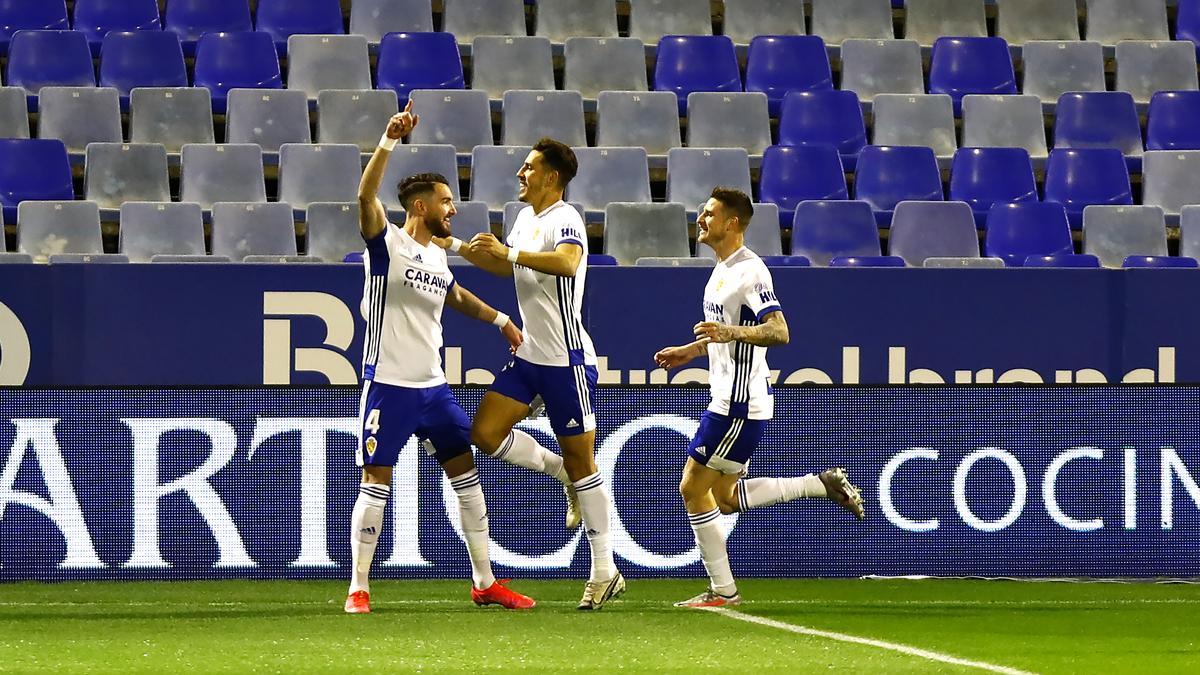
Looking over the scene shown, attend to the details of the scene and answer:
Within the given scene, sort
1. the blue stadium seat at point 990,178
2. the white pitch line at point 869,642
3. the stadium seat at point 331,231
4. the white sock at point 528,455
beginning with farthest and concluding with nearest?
the blue stadium seat at point 990,178 → the stadium seat at point 331,231 → the white sock at point 528,455 → the white pitch line at point 869,642

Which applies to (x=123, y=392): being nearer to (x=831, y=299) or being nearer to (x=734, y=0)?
(x=831, y=299)

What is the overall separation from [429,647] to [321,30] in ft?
25.8

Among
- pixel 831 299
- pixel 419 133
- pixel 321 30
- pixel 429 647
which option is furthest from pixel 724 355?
pixel 321 30

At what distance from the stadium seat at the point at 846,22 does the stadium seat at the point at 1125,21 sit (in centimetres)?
169

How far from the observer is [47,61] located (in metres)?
12.2

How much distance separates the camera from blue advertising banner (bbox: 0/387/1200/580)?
8562 millimetres

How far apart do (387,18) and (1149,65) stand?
18.8 ft

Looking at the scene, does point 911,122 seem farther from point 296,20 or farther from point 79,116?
point 79,116

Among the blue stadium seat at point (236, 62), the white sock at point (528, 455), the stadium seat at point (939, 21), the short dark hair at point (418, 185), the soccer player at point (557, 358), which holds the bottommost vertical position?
the white sock at point (528, 455)

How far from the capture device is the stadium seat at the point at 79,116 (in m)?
11.8

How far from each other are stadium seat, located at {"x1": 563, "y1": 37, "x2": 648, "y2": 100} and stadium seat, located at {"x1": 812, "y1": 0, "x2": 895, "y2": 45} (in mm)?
1749

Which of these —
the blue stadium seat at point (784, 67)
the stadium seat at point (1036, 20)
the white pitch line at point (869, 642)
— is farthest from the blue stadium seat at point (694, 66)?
the white pitch line at point (869, 642)

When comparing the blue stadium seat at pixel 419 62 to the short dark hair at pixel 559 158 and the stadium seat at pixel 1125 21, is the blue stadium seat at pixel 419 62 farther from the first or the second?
the short dark hair at pixel 559 158

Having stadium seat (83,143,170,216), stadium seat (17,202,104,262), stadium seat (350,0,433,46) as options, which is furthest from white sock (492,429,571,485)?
stadium seat (350,0,433,46)
